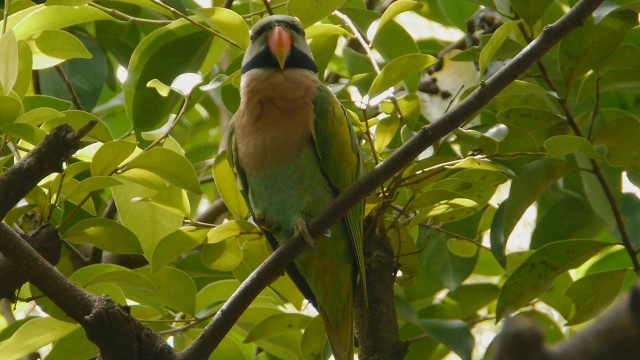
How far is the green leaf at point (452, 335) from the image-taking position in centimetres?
195

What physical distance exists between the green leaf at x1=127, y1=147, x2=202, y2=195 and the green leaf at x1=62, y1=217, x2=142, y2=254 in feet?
0.59

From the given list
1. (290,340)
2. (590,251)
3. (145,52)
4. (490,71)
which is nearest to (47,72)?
(145,52)

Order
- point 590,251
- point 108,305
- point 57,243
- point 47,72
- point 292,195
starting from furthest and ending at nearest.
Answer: point 47,72, point 292,195, point 590,251, point 57,243, point 108,305

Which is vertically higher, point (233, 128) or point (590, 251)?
point (233, 128)

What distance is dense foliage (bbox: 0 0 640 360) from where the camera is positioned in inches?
72.1

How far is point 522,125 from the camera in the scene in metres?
1.99

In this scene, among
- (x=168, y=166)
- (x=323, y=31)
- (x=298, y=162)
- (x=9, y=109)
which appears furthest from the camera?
(x=298, y=162)

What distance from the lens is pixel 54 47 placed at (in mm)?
1959

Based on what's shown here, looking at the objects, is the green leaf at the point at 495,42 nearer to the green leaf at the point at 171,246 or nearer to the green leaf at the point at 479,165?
the green leaf at the point at 479,165

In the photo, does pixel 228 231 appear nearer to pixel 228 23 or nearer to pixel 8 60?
pixel 228 23

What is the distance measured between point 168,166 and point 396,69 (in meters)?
0.58

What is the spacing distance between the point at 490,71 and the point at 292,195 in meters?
0.71

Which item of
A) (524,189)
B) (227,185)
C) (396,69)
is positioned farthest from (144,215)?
(524,189)

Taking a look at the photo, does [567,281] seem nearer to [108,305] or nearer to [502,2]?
[502,2]
